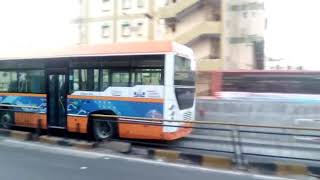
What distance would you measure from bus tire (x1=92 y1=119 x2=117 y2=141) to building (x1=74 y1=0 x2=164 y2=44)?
88.1 feet

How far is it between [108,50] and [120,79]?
41.2 inches

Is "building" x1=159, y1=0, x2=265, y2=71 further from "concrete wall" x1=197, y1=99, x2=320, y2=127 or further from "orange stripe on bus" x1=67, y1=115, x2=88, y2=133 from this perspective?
"orange stripe on bus" x1=67, y1=115, x2=88, y2=133

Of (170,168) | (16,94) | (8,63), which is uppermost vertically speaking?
(8,63)

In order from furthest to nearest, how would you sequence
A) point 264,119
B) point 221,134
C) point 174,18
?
point 174,18 → point 264,119 → point 221,134

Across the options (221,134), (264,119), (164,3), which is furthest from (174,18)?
(221,134)

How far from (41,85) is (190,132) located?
18.4ft

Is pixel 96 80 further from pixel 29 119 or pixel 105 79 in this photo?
pixel 29 119

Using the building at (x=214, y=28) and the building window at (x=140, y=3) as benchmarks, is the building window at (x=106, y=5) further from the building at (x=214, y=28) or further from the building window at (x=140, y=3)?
the building at (x=214, y=28)

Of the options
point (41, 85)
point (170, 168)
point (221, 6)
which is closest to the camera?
point (170, 168)

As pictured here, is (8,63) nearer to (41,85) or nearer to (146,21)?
(41,85)

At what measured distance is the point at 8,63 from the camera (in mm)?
15578

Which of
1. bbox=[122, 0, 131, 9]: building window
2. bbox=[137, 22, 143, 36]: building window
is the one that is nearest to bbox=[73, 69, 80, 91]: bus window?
bbox=[137, 22, 143, 36]: building window

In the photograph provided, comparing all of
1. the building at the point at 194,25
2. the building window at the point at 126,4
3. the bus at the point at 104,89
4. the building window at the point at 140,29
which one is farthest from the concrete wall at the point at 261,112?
the building window at the point at 126,4

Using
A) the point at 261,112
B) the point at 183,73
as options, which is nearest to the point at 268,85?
the point at 261,112
